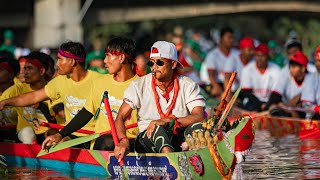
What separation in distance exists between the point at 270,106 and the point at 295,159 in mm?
4861

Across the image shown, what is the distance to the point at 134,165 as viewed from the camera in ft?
34.0

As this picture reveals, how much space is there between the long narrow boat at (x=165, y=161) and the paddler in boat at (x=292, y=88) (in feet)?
18.8

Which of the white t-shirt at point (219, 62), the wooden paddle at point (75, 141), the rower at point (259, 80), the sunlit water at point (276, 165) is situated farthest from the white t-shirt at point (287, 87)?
the wooden paddle at point (75, 141)

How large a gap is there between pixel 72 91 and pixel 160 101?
213cm

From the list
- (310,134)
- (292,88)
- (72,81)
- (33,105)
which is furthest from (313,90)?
(72,81)

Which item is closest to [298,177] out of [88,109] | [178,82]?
[178,82]

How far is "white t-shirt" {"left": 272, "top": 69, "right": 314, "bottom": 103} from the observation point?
1705cm

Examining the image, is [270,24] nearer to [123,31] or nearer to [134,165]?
[123,31]

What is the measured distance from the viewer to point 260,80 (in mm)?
19266

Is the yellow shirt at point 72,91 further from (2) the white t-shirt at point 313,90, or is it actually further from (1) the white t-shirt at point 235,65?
(1) the white t-shirt at point 235,65

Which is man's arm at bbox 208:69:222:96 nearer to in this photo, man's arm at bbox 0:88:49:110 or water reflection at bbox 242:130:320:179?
water reflection at bbox 242:130:320:179

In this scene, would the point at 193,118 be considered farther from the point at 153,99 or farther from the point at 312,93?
the point at 312,93

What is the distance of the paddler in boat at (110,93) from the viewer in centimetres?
1132

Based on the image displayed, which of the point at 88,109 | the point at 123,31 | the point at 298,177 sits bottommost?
the point at 298,177
